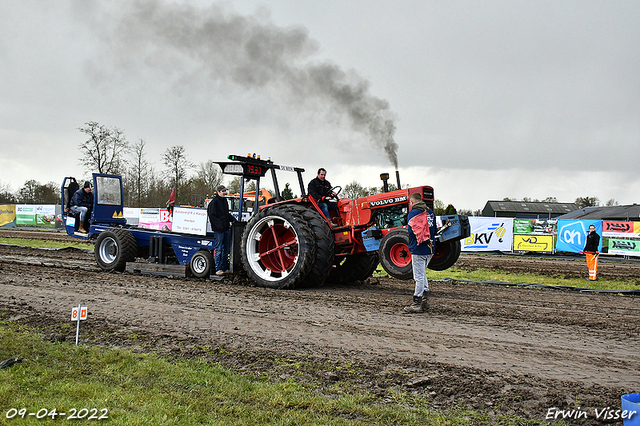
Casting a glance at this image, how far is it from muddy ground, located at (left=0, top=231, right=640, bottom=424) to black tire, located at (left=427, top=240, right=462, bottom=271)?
0.60 m

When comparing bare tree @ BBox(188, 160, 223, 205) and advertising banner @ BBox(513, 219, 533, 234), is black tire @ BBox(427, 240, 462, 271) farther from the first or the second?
bare tree @ BBox(188, 160, 223, 205)

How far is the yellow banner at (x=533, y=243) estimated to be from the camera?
26.0 m

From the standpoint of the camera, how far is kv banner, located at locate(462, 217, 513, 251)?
26859 mm

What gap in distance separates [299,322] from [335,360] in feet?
5.80

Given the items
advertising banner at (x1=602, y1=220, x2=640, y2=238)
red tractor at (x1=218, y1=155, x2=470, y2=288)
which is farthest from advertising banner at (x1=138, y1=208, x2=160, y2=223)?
advertising banner at (x1=602, y1=220, x2=640, y2=238)

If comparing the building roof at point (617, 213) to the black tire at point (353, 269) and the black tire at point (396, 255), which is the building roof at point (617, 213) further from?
the black tire at point (396, 255)

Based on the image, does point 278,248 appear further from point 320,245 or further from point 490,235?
point 490,235

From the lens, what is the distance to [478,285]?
11.8m

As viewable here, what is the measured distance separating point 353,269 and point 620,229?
67.2 feet

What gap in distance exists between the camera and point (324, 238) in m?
9.38

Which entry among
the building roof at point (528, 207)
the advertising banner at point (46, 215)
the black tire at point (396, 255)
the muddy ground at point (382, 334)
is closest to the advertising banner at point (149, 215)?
the advertising banner at point (46, 215)

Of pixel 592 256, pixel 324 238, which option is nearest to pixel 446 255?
pixel 324 238

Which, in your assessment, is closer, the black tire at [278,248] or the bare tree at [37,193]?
the black tire at [278,248]

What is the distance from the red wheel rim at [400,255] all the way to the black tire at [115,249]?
6253mm
